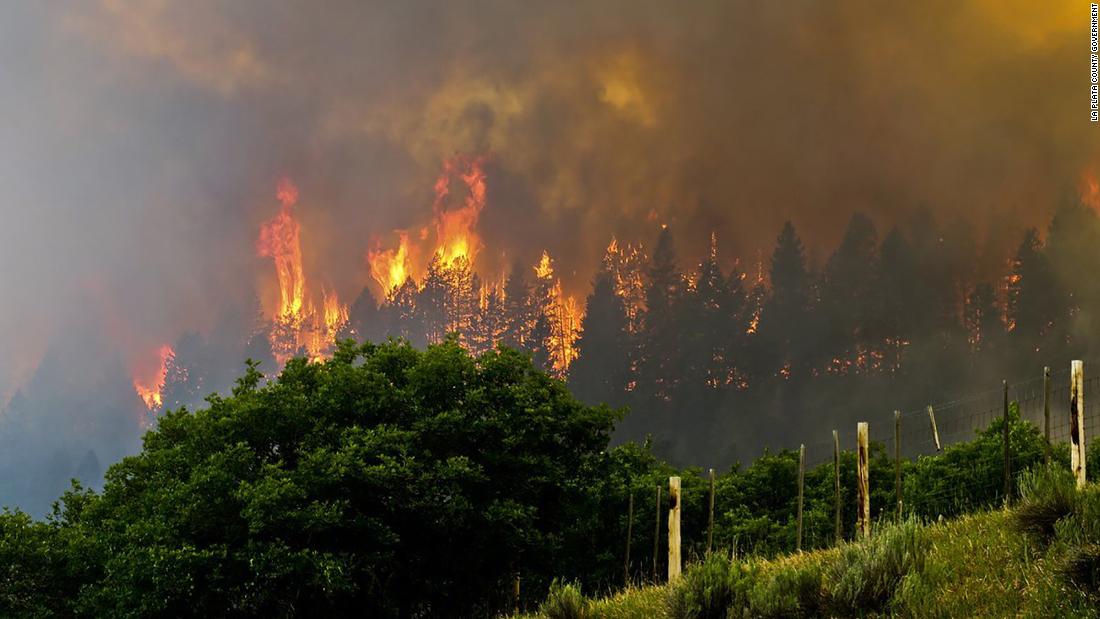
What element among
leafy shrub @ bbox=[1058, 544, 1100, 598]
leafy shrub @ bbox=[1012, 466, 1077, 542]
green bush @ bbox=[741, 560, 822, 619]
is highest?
leafy shrub @ bbox=[1012, 466, 1077, 542]

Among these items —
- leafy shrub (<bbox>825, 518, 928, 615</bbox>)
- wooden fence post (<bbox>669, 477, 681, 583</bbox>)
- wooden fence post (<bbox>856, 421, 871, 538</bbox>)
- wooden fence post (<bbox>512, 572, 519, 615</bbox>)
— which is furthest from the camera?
wooden fence post (<bbox>512, 572, 519, 615</bbox>)

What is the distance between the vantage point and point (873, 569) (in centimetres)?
1295

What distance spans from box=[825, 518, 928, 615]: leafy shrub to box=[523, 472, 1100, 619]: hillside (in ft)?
0.04

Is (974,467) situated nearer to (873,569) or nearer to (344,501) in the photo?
(344,501)

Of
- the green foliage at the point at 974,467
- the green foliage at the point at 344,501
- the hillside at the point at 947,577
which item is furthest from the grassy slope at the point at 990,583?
the green foliage at the point at 974,467

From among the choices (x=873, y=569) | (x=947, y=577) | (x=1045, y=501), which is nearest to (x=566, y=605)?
(x=873, y=569)

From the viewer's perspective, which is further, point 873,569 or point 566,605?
point 566,605

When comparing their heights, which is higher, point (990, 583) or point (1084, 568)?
point (1084, 568)

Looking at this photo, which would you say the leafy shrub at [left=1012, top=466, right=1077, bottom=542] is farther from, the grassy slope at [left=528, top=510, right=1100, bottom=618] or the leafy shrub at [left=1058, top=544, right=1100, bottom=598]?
the leafy shrub at [left=1058, top=544, right=1100, bottom=598]

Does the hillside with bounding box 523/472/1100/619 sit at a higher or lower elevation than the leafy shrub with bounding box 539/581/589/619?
higher

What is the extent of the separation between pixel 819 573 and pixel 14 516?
46382mm

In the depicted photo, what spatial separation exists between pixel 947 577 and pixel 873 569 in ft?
3.76

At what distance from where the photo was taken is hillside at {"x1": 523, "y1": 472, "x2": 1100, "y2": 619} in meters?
11.2

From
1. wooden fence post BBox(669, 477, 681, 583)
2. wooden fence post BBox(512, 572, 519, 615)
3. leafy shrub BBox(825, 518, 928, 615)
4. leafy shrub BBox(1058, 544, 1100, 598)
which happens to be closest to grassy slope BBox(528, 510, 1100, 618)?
leafy shrub BBox(1058, 544, 1100, 598)
